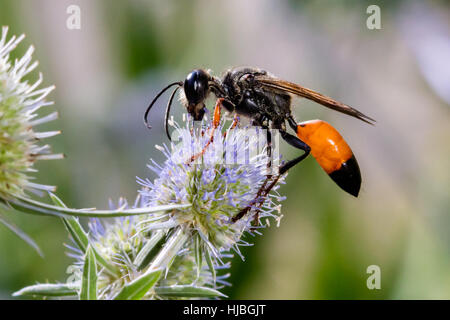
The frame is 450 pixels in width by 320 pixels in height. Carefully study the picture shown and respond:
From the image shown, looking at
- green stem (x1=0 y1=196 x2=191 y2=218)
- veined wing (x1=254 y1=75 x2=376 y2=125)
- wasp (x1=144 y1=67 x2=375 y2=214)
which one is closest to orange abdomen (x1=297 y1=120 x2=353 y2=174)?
wasp (x1=144 y1=67 x2=375 y2=214)

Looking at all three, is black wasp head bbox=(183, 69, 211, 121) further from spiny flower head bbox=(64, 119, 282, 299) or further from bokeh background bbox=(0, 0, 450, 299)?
bokeh background bbox=(0, 0, 450, 299)

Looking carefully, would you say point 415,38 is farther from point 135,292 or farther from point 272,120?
point 135,292

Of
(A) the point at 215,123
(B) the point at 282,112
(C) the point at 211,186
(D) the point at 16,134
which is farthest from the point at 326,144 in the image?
(D) the point at 16,134

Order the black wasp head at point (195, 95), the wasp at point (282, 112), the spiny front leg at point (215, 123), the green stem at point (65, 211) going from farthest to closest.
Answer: the wasp at point (282, 112) → the black wasp head at point (195, 95) → the spiny front leg at point (215, 123) → the green stem at point (65, 211)

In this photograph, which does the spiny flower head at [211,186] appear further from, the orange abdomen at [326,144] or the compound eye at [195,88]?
the orange abdomen at [326,144]

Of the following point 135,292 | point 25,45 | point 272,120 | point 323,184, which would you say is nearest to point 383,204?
point 323,184

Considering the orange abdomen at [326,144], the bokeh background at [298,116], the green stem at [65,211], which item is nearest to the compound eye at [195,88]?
the orange abdomen at [326,144]

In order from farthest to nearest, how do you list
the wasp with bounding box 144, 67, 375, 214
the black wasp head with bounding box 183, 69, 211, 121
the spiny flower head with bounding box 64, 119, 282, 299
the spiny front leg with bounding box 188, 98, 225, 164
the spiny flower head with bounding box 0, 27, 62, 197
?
the wasp with bounding box 144, 67, 375, 214
the black wasp head with bounding box 183, 69, 211, 121
the spiny front leg with bounding box 188, 98, 225, 164
the spiny flower head with bounding box 64, 119, 282, 299
the spiny flower head with bounding box 0, 27, 62, 197
